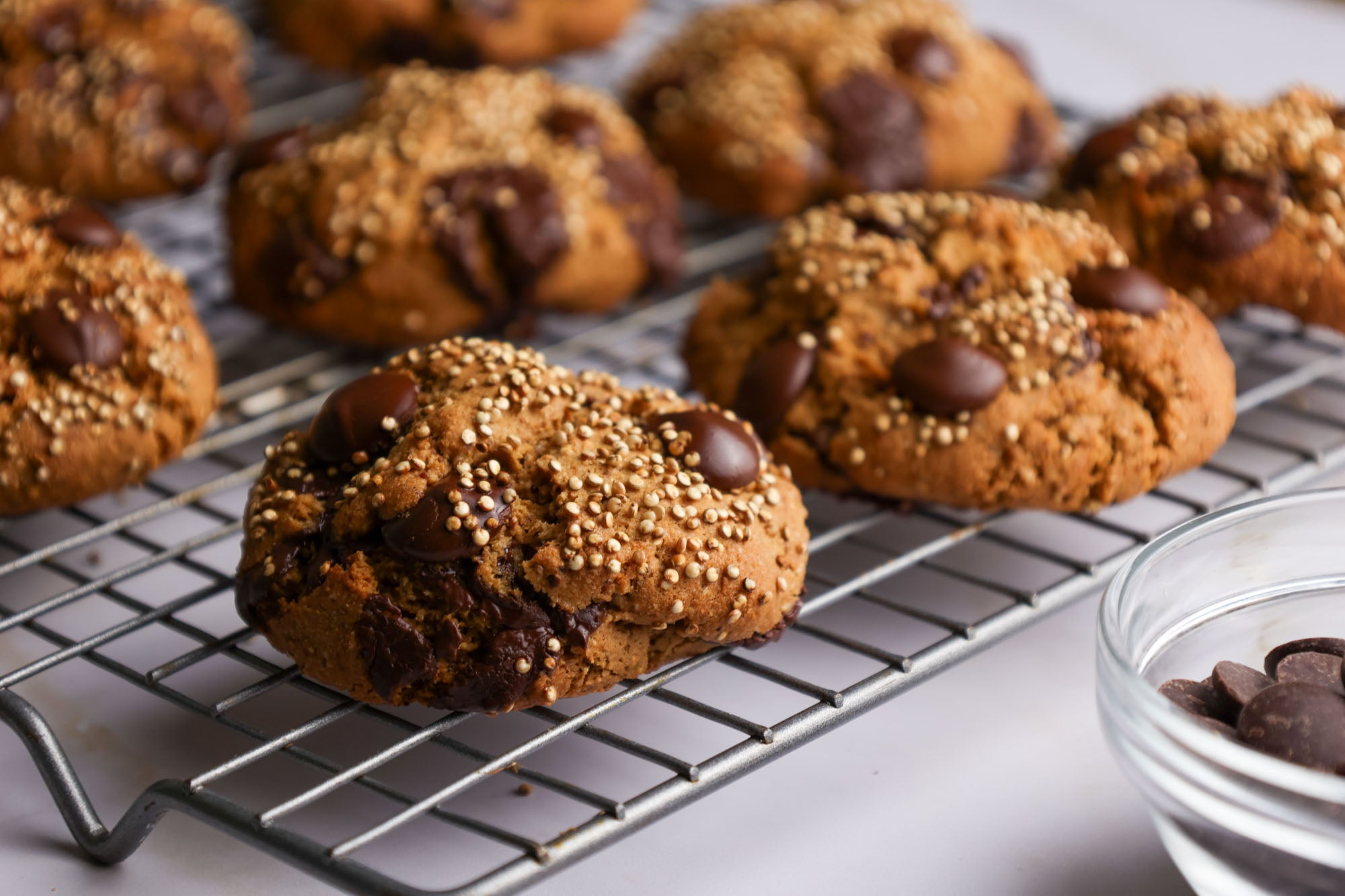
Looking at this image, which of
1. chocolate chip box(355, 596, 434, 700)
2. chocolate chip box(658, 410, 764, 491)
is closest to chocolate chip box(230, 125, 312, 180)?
chocolate chip box(658, 410, 764, 491)

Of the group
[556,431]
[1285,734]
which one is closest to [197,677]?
[556,431]

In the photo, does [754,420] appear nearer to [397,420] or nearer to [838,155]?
[397,420]

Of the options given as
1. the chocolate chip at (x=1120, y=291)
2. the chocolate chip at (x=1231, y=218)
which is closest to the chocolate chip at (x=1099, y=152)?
the chocolate chip at (x=1231, y=218)

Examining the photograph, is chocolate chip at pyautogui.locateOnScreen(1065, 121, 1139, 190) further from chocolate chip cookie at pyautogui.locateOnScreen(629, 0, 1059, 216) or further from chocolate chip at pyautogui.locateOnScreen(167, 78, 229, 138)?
chocolate chip at pyautogui.locateOnScreen(167, 78, 229, 138)

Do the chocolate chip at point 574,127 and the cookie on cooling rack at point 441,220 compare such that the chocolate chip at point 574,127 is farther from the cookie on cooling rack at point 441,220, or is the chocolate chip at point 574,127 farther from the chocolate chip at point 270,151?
the chocolate chip at point 270,151

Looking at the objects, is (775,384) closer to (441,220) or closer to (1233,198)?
(441,220)

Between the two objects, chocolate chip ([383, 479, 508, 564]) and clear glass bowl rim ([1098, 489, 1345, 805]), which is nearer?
clear glass bowl rim ([1098, 489, 1345, 805])
